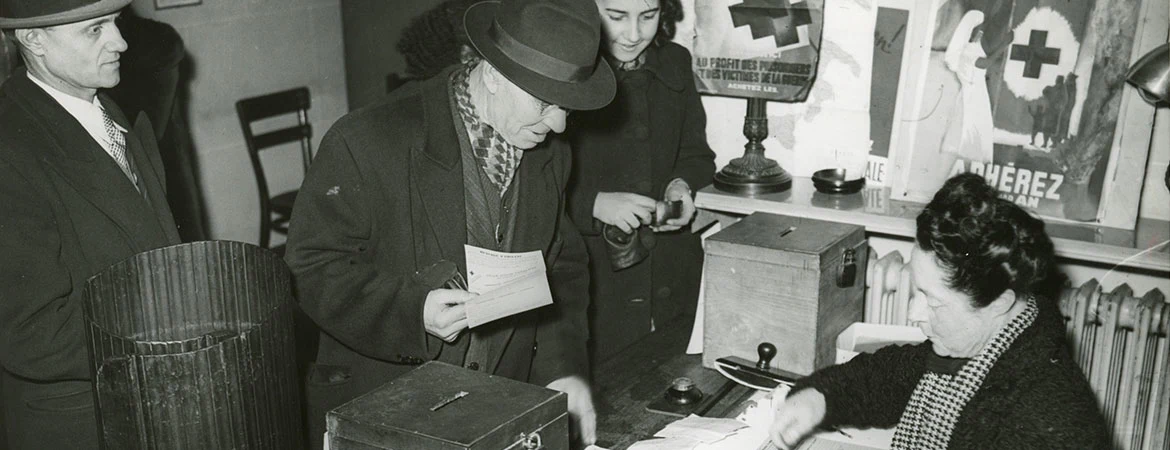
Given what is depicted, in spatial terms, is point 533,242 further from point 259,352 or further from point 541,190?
point 259,352

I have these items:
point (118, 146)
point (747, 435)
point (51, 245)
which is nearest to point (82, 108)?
point (118, 146)

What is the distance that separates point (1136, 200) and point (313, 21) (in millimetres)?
4455

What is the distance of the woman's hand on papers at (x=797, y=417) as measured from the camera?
2.16m

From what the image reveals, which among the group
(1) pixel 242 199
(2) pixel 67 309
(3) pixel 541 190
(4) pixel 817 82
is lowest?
(1) pixel 242 199

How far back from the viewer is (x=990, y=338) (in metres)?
1.96

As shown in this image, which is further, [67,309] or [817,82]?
[817,82]

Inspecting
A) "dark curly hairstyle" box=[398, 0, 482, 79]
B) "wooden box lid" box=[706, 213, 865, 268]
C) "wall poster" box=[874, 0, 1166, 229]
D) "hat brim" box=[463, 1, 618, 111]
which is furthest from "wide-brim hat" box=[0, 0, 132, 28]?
"wall poster" box=[874, 0, 1166, 229]

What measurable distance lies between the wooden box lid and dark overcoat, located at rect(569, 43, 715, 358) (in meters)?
0.53

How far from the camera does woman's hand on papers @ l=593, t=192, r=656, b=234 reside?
9.90 ft

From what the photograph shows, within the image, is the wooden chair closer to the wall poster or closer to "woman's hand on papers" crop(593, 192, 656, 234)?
"woman's hand on papers" crop(593, 192, 656, 234)

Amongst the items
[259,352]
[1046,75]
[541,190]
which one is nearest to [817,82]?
[1046,75]

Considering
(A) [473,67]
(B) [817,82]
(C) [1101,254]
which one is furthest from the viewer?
(B) [817,82]

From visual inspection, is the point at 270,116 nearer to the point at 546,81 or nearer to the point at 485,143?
the point at 485,143

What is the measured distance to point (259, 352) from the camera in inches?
70.9
